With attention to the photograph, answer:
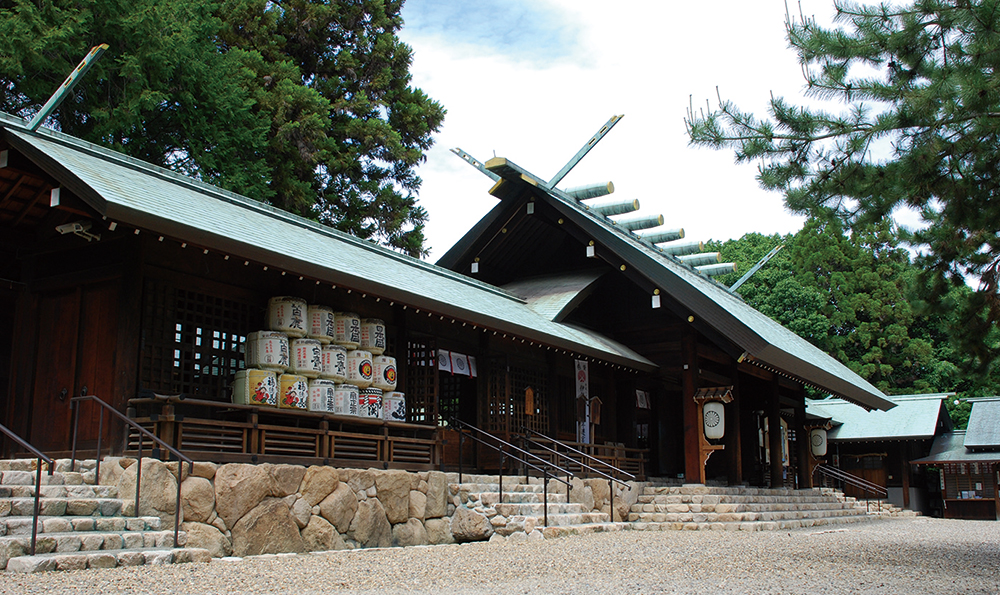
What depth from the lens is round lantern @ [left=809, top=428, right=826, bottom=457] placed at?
23.0m

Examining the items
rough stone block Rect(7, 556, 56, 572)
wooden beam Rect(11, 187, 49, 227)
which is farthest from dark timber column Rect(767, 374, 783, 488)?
rough stone block Rect(7, 556, 56, 572)

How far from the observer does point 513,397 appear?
15148 mm

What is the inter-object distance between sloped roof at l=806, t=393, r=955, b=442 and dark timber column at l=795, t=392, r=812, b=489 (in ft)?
15.2

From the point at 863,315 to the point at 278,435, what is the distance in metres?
30.5

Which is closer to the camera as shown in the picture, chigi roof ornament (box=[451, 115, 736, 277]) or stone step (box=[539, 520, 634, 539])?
stone step (box=[539, 520, 634, 539])

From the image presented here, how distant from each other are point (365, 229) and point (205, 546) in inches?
637

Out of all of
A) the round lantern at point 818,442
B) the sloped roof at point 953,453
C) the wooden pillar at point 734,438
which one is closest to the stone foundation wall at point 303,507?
the wooden pillar at point 734,438

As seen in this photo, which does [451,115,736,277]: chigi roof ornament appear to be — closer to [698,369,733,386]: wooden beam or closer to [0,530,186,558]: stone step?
[698,369,733,386]: wooden beam

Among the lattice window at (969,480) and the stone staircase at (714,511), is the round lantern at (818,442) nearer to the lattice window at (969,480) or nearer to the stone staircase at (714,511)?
the stone staircase at (714,511)

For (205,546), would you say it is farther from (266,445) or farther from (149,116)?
(149,116)

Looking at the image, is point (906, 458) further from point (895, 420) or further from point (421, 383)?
point (421, 383)

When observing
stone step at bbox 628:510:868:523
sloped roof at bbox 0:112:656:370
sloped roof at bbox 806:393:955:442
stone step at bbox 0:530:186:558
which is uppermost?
sloped roof at bbox 0:112:656:370

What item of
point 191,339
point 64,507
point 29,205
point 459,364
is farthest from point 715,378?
point 64,507

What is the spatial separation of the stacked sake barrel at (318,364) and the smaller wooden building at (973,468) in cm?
2135
